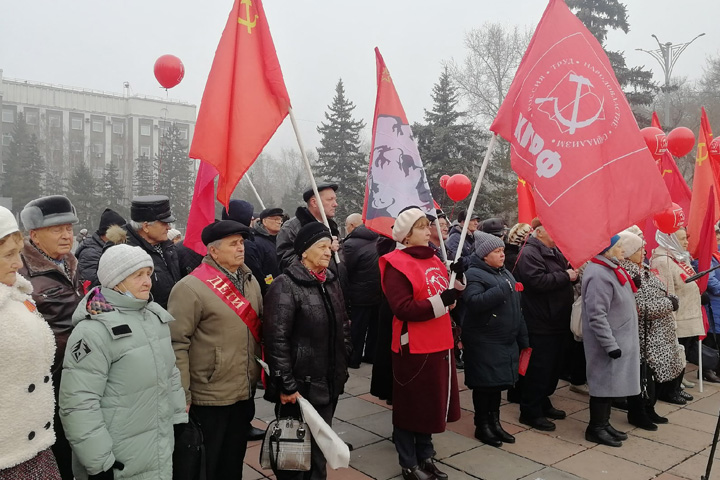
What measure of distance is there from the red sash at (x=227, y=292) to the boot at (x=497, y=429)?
2.65m

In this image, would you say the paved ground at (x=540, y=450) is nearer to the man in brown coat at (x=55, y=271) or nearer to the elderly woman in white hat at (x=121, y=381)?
the elderly woman in white hat at (x=121, y=381)

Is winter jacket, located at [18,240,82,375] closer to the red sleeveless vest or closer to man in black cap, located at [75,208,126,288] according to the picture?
man in black cap, located at [75,208,126,288]

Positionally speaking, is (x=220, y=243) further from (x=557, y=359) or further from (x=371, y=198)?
(x=557, y=359)

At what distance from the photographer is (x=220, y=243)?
353cm

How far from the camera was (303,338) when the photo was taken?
3627 mm

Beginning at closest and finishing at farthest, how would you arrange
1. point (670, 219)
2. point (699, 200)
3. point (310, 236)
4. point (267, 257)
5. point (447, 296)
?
point (310, 236) → point (447, 296) → point (267, 257) → point (670, 219) → point (699, 200)

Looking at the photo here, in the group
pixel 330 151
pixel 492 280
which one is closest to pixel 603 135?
pixel 492 280

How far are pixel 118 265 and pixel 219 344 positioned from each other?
836 millimetres

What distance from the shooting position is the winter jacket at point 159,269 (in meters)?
4.33

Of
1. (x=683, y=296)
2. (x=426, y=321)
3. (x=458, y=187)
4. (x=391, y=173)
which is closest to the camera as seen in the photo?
(x=426, y=321)

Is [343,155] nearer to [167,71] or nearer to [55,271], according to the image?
[167,71]

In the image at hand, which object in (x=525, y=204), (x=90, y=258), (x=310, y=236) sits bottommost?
(x=90, y=258)

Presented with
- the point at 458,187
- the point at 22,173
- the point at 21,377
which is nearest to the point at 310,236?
the point at 21,377

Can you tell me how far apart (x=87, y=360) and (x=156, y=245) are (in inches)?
81.2
